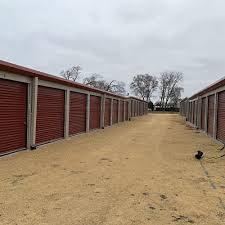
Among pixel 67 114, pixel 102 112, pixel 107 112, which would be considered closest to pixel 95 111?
pixel 102 112

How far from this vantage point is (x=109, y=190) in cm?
630

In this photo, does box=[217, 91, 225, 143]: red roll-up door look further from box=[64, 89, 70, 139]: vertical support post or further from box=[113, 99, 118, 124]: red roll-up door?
box=[113, 99, 118, 124]: red roll-up door

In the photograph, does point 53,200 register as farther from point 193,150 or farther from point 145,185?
point 193,150

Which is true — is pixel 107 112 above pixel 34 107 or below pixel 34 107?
below

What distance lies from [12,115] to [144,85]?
3240 inches

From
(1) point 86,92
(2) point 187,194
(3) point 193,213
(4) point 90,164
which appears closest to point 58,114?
(1) point 86,92

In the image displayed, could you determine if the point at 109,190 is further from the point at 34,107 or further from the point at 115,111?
the point at 115,111

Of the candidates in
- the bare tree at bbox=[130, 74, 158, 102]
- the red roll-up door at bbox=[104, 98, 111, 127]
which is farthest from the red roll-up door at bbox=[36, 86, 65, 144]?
the bare tree at bbox=[130, 74, 158, 102]

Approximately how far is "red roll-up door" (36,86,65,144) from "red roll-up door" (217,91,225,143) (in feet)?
25.6

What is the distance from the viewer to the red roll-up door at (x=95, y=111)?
20984mm

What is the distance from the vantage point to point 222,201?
18.6 feet

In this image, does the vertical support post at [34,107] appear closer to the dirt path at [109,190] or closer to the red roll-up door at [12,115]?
the red roll-up door at [12,115]

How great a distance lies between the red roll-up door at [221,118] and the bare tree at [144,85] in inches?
2933

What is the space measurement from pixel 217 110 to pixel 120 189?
11712 millimetres
